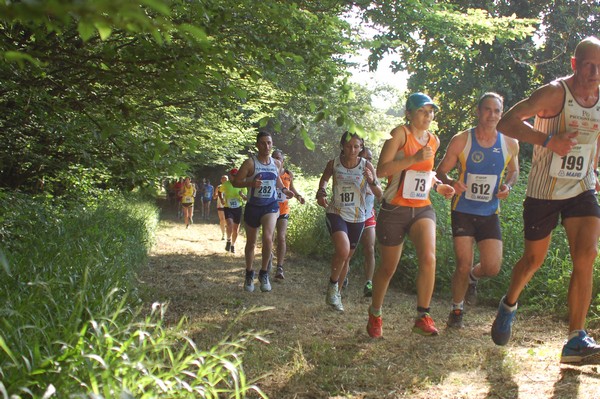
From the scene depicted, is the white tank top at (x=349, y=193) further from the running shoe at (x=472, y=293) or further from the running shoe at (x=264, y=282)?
the running shoe at (x=264, y=282)

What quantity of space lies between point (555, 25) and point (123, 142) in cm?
1602

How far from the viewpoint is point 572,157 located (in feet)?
12.5

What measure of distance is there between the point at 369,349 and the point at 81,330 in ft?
8.03

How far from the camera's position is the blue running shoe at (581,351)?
3.53m

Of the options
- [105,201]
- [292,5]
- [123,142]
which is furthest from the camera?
[105,201]

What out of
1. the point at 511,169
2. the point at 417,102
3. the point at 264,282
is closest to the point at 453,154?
the point at 511,169

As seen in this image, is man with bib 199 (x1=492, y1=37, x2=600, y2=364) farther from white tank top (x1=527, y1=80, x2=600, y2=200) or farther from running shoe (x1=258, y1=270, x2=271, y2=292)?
running shoe (x1=258, y1=270, x2=271, y2=292)

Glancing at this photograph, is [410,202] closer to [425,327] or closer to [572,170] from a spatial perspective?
[425,327]

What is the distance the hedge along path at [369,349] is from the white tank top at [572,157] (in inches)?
45.5

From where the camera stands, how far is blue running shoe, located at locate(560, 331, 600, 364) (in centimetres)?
353

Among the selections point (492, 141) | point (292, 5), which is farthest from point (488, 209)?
point (292, 5)

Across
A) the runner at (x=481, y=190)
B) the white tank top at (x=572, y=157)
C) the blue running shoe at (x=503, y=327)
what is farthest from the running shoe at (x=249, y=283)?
the white tank top at (x=572, y=157)

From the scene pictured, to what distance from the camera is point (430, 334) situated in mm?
4488

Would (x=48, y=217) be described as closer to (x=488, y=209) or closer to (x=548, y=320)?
(x=488, y=209)
